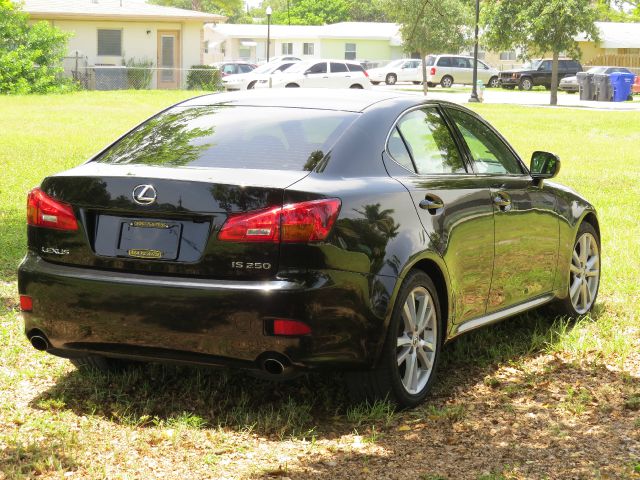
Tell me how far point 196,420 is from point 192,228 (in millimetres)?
926

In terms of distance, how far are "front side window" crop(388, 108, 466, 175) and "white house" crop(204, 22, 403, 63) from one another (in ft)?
243

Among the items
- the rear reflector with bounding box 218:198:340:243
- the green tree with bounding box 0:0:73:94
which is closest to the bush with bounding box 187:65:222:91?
the green tree with bounding box 0:0:73:94

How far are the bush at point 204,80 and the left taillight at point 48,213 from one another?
4269 centimetres

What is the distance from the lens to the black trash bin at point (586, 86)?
48719 millimetres

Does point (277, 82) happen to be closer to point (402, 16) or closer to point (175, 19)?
point (175, 19)

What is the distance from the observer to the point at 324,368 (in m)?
5.04

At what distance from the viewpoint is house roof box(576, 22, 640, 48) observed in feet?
224

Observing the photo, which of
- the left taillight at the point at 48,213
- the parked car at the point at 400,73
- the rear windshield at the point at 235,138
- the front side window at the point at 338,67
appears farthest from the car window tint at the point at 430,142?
the parked car at the point at 400,73

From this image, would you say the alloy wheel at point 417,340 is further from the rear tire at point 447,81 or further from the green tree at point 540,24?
the rear tire at point 447,81

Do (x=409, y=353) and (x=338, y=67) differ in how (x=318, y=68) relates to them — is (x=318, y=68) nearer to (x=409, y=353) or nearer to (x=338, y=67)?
(x=338, y=67)

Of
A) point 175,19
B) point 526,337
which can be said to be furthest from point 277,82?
point 526,337

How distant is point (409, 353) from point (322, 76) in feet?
129

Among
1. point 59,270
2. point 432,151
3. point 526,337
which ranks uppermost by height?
point 432,151

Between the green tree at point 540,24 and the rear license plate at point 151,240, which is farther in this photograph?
the green tree at point 540,24
